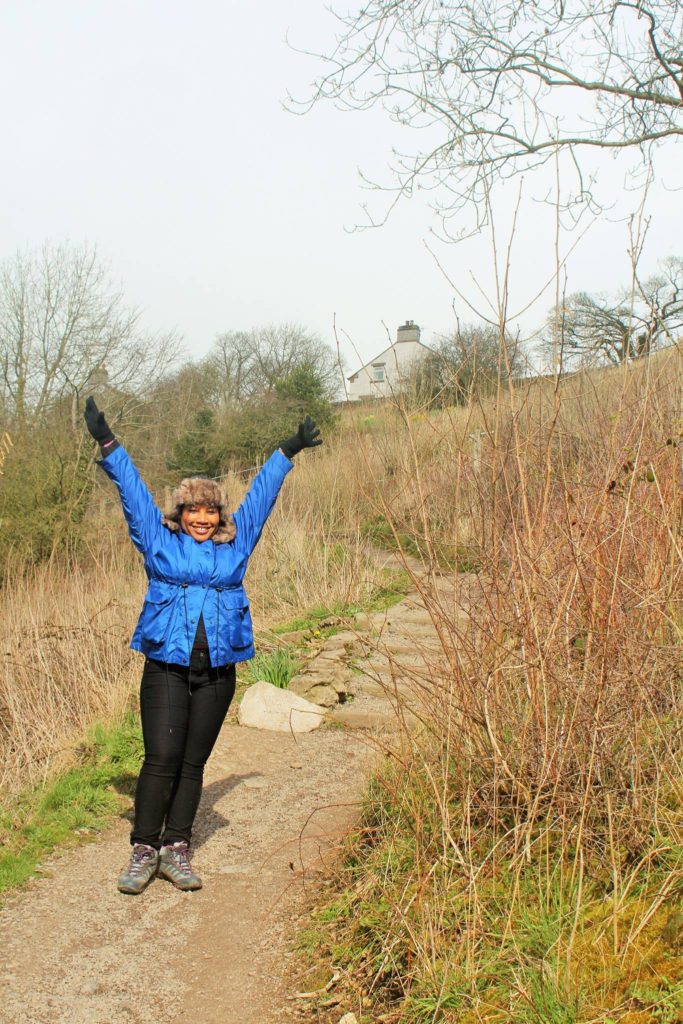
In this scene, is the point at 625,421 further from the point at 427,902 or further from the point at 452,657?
the point at 427,902

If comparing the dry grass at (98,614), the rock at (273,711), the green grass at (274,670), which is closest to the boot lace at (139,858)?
the dry grass at (98,614)

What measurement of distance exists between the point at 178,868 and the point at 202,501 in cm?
161

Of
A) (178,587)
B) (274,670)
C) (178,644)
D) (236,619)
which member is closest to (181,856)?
(178,644)

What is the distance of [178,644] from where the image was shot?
13.1ft

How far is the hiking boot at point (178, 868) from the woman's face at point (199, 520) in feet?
4.49

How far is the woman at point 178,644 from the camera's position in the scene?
4.01 meters

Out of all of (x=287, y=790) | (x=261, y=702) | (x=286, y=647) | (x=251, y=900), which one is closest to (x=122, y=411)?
(x=286, y=647)

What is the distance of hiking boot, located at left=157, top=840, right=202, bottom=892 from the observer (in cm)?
402

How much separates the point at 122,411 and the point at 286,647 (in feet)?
44.4

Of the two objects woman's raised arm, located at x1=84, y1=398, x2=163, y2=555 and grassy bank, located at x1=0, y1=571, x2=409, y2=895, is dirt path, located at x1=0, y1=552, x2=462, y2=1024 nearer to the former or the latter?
grassy bank, located at x1=0, y1=571, x2=409, y2=895

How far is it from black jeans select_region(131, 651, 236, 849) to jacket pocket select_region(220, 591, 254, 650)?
0.14m

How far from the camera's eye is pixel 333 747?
19.6 feet

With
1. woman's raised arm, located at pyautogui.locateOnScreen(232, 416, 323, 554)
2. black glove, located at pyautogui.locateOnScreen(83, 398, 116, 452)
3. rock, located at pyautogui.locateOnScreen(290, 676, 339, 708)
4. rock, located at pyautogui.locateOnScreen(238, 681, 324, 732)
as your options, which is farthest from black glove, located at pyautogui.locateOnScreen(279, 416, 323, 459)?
rock, located at pyautogui.locateOnScreen(290, 676, 339, 708)

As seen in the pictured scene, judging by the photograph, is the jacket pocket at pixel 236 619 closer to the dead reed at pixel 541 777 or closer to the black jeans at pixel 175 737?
the black jeans at pixel 175 737
